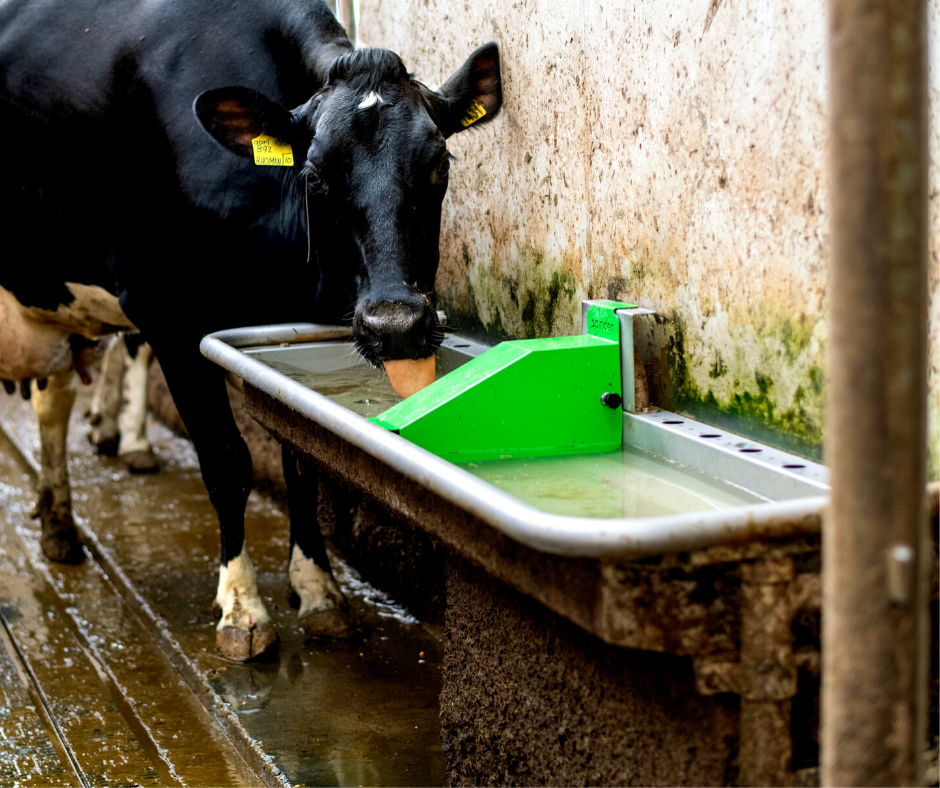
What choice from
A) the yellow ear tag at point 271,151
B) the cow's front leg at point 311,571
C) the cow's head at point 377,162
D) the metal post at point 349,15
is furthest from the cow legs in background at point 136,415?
the cow's head at point 377,162

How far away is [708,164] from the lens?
2.51 m

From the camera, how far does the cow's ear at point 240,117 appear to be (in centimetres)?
320

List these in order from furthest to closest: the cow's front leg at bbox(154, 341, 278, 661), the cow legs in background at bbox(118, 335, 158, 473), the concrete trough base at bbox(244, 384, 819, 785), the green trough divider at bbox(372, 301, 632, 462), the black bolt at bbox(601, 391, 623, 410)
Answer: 1. the cow legs in background at bbox(118, 335, 158, 473)
2. the cow's front leg at bbox(154, 341, 278, 661)
3. the black bolt at bbox(601, 391, 623, 410)
4. the green trough divider at bbox(372, 301, 632, 462)
5. the concrete trough base at bbox(244, 384, 819, 785)

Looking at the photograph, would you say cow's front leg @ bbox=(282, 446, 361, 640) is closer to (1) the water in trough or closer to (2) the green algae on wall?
(2) the green algae on wall

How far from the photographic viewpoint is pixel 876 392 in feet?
4.01

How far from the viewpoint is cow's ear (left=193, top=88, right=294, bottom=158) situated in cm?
320

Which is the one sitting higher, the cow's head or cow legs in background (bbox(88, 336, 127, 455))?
the cow's head

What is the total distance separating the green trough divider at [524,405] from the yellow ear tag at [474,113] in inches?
38.2

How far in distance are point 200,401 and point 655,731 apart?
2283mm

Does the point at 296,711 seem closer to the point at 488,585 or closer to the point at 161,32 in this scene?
the point at 488,585

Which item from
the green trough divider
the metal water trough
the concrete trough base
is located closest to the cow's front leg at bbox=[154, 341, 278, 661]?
the concrete trough base

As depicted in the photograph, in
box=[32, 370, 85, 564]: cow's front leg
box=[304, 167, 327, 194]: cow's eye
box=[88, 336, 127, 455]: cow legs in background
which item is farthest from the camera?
box=[88, 336, 127, 455]: cow legs in background

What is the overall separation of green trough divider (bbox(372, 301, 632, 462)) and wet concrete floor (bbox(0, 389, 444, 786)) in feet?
3.17


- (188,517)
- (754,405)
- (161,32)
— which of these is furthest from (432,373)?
(188,517)
